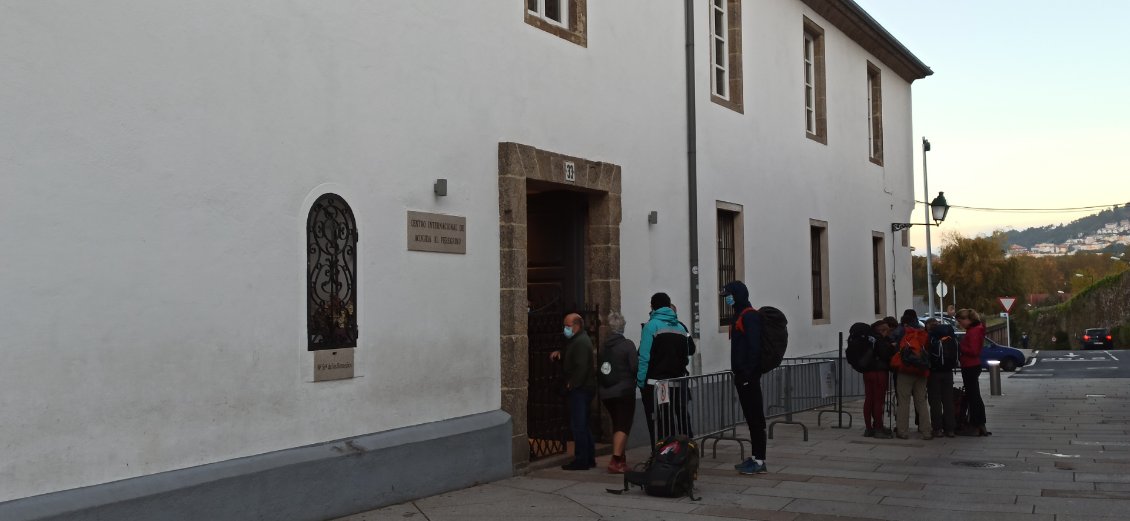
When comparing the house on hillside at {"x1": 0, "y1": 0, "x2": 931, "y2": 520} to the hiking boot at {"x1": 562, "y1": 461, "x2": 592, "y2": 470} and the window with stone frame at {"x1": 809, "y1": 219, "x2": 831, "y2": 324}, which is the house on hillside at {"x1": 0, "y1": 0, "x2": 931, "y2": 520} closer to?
the hiking boot at {"x1": 562, "y1": 461, "x2": 592, "y2": 470}

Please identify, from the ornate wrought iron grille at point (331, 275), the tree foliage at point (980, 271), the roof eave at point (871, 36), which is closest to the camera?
the ornate wrought iron grille at point (331, 275)

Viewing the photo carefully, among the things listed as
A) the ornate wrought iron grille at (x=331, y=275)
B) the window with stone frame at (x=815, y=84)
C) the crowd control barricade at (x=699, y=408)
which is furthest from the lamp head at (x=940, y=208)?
the ornate wrought iron grille at (x=331, y=275)

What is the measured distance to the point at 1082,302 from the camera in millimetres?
65188

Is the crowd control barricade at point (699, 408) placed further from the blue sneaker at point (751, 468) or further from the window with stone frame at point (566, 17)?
the window with stone frame at point (566, 17)

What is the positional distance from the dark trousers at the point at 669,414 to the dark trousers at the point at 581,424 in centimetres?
58

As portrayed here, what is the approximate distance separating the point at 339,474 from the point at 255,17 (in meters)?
3.26

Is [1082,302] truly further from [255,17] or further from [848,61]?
[255,17]

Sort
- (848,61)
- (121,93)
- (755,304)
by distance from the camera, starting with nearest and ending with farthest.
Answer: (121,93) < (755,304) < (848,61)

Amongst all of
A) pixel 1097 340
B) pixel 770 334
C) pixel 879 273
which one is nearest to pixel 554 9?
pixel 770 334

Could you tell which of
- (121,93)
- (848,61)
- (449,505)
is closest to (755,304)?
(848,61)

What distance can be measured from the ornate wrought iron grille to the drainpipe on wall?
19.4ft

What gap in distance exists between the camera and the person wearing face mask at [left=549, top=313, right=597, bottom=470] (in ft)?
32.6

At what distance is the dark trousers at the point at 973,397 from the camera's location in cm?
1320

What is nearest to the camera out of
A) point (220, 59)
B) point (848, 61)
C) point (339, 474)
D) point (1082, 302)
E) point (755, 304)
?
point (220, 59)
